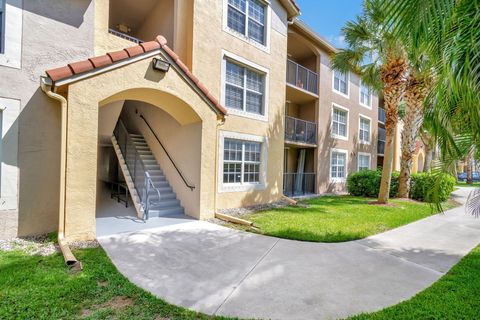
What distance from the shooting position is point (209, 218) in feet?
28.5

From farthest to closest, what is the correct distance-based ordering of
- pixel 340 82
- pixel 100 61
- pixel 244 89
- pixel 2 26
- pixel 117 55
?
1. pixel 340 82
2. pixel 244 89
3. pixel 117 55
4. pixel 100 61
5. pixel 2 26

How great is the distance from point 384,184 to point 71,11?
14.9 metres

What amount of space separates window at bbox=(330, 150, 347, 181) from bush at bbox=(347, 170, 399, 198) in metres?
1.65

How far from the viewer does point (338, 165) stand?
63.7 feet

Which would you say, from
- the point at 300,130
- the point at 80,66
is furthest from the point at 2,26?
the point at 300,130

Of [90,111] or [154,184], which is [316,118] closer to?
[154,184]

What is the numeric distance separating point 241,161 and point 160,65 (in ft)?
17.9

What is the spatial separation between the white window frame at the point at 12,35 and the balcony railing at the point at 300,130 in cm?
1209

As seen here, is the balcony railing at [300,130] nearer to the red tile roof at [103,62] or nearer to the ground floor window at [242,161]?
the ground floor window at [242,161]

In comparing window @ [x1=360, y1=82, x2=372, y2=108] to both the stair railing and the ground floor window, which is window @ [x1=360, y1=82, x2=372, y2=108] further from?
the stair railing

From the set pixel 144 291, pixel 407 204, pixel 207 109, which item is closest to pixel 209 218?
pixel 207 109

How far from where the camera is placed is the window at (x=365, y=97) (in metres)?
21.7

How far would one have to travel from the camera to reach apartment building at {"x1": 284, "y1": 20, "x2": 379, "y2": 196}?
52.5ft

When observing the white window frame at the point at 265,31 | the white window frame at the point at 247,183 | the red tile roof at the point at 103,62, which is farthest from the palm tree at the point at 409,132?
the red tile roof at the point at 103,62
